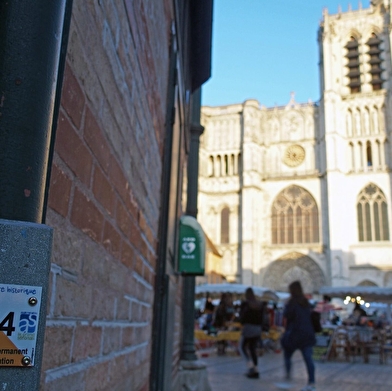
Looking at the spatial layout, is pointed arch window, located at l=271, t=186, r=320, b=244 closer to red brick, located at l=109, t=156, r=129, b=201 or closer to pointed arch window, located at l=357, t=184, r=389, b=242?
pointed arch window, located at l=357, t=184, r=389, b=242

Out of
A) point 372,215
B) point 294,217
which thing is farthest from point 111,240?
point 294,217

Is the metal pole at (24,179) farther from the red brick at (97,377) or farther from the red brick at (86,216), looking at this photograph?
the red brick at (97,377)

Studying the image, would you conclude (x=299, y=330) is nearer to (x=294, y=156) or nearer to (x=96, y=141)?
(x=96, y=141)

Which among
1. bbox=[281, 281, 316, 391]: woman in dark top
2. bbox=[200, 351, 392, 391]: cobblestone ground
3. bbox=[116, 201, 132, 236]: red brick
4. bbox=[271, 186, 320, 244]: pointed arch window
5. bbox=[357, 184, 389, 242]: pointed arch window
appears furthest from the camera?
bbox=[271, 186, 320, 244]: pointed arch window

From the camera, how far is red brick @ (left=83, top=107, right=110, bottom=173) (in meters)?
1.15

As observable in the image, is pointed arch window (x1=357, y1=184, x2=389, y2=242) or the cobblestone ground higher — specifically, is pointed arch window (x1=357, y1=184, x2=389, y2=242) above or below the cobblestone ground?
above

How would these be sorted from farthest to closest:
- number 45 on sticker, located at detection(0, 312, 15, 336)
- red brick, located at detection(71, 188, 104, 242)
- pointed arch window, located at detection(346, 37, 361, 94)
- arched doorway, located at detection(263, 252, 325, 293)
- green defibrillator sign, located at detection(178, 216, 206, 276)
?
pointed arch window, located at detection(346, 37, 361, 94) → arched doorway, located at detection(263, 252, 325, 293) → green defibrillator sign, located at detection(178, 216, 206, 276) → red brick, located at detection(71, 188, 104, 242) → number 45 on sticker, located at detection(0, 312, 15, 336)

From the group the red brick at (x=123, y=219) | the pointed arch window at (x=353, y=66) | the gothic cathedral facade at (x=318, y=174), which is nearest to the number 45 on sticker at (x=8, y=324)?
the red brick at (x=123, y=219)

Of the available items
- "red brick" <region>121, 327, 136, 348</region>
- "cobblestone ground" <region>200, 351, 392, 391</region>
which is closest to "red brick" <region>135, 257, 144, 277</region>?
"red brick" <region>121, 327, 136, 348</region>

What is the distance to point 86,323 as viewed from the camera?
1189mm

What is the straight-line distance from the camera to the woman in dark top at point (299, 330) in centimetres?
664

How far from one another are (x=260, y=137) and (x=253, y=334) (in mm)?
28302

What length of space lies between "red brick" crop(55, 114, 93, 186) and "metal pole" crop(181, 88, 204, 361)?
483cm

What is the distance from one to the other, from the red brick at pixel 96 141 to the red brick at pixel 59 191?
18cm
